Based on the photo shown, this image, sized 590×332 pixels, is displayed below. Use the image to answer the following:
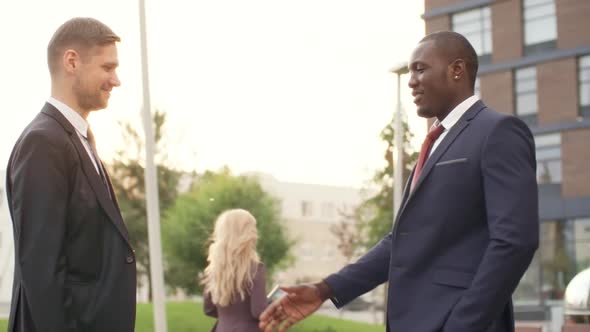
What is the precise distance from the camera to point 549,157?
43344 mm

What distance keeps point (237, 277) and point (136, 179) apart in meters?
56.3

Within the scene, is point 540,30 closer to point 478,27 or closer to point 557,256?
point 478,27

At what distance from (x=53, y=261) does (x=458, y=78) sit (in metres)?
1.68

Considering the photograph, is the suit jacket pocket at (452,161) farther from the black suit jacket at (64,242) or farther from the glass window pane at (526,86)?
the glass window pane at (526,86)

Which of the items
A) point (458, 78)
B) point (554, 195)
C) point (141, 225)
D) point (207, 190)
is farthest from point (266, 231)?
point (458, 78)

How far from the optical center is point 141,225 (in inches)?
2493

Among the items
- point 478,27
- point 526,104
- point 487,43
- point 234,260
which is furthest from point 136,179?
point 234,260

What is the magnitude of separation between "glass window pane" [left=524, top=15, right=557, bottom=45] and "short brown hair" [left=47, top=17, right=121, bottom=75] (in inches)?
1630

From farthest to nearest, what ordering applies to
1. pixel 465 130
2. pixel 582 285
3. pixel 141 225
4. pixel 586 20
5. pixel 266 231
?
1. pixel 141 225
2. pixel 266 231
3. pixel 586 20
4. pixel 582 285
5. pixel 465 130

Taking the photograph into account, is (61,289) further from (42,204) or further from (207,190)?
(207,190)

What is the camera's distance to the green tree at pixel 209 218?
5591cm

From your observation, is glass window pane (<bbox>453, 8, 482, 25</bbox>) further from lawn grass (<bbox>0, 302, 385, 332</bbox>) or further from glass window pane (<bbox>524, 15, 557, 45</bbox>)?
lawn grass (<bbox>0, 302, 385, 332</bbox>)

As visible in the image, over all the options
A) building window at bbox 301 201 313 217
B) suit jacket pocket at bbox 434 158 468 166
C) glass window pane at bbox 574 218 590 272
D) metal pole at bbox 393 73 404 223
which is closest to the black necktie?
suit jacket pocket at bbox 434 158 468 166

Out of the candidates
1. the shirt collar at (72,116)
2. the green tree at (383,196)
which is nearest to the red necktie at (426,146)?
the shirt collar at (72,116)
